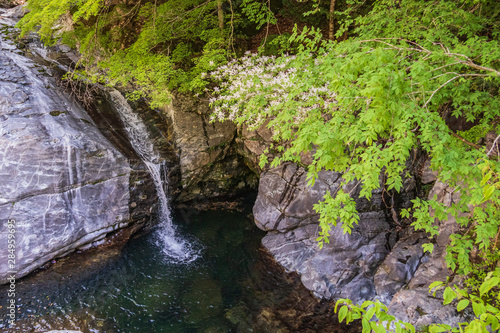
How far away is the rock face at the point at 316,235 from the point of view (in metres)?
6.63

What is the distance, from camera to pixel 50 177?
7.65 metres

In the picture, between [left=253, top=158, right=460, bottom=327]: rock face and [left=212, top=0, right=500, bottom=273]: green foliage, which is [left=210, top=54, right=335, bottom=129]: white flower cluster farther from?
[left=253, top=158, right=460, bottom=327]: rock face

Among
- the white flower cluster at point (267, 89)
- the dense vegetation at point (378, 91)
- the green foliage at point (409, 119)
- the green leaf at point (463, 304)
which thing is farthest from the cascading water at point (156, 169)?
the green leaf at point (463, 304)

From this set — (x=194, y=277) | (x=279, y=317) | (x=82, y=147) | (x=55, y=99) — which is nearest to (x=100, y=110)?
(x=55, y=99)

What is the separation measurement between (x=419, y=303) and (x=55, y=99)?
11.0 metres

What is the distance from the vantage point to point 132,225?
29.0 feet

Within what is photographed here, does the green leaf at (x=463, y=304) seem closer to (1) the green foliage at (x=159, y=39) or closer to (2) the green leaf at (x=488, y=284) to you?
(2) the green leaf at (x=488, y=284)

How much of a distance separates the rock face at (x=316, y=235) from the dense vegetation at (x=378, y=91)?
0.70 meters

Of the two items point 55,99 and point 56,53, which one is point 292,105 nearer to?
point 55,99

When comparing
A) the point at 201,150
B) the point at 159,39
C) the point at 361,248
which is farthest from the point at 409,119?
the point at 159,39

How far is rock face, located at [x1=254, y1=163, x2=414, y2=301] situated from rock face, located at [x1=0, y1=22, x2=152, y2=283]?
172 inches

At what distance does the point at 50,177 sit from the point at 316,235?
739 cm

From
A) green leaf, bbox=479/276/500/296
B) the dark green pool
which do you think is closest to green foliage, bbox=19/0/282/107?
the dark green pool

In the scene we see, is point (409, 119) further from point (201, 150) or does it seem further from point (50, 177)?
point (50, 177)
